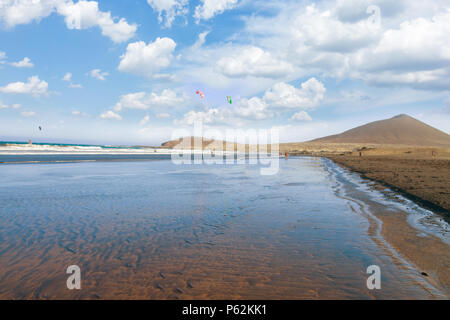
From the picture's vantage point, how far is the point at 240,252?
6379 mm

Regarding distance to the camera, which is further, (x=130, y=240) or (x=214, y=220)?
(x=214, y=220)

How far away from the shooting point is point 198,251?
21.1ft

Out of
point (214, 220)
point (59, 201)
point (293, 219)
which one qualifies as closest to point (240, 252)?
point (214, 220)

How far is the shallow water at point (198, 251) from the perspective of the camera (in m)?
4.69

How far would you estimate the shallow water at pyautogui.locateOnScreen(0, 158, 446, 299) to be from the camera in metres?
4.69

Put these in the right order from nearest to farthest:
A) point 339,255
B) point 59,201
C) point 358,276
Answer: point 358,276, point 339,255, point 59,201

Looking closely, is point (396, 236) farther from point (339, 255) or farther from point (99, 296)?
point (99, 296)
